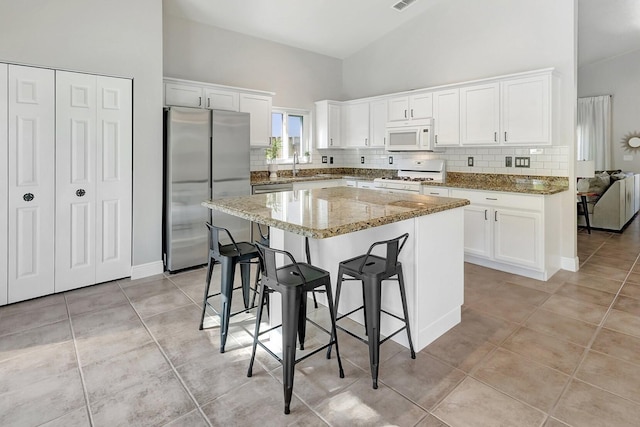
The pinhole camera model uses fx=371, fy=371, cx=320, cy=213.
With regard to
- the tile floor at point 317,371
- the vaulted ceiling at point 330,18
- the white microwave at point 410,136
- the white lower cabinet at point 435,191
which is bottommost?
the tile floor at point 317,371

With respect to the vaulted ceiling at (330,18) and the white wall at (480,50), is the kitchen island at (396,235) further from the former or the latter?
the vaulted ceiling at (330,18)

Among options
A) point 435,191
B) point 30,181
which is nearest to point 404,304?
point 435,191

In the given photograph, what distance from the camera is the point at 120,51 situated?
11.8 ft


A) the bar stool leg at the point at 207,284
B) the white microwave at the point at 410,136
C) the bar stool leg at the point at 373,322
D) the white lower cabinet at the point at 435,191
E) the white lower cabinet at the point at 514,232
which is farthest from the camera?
the white microwave at the point at 410,136

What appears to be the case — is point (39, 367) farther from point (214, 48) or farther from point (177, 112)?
point (214, 48)

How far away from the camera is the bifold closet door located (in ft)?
11.1

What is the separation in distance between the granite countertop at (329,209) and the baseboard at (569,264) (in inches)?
95.0

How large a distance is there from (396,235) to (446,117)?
3.04m

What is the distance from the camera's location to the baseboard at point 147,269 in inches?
153

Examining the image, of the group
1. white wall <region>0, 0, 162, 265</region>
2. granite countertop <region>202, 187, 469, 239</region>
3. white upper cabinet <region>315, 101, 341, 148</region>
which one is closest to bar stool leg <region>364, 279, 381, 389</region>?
granite countertop <region>202, 187, 469, 239</region>

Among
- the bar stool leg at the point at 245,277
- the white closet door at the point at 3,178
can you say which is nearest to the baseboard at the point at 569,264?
the bar stool leg at the point at 245,277

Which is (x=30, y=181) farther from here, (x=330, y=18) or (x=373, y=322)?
(x=330, y=18)

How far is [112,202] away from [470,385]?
3487 mm

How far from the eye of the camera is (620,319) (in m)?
2.92
